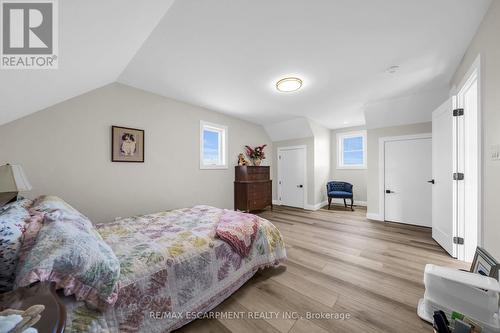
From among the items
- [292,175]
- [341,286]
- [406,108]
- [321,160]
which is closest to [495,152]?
[341,286]

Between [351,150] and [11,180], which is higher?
[351,150]

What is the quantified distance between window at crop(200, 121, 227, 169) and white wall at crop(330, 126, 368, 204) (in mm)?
3683

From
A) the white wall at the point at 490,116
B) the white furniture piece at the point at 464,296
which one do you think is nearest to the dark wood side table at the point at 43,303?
the white furniture piece at the point at 464,296

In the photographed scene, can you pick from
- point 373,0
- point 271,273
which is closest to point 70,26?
point 373,0

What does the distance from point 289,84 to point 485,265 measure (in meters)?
2.63

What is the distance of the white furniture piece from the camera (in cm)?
107

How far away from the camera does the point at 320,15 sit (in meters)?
1.54

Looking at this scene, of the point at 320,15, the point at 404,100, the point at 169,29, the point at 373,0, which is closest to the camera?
the point at 373,0

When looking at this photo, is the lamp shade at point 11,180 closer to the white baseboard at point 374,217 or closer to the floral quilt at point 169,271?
the floral quilt at point 169,271

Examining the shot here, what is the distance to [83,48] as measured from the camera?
1.38 meters

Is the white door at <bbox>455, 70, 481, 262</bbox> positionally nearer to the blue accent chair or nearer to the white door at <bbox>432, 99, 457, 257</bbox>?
the white door at <bbox>432, 99, 457, 257</bbox>

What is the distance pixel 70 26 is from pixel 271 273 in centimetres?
262

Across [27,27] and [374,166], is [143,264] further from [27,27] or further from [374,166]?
[374,166]

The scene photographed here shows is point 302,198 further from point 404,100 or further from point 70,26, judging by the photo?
point 70,26
